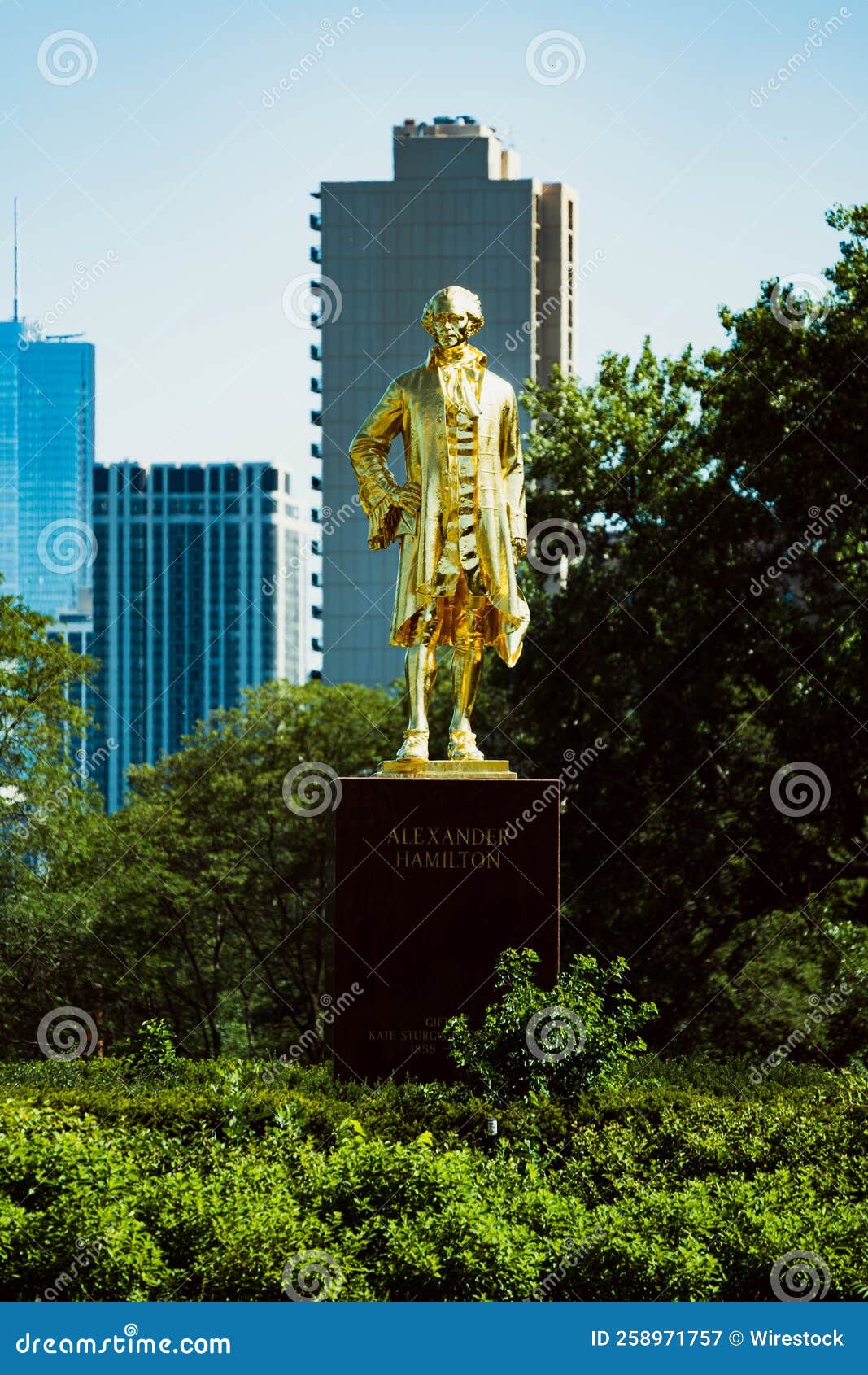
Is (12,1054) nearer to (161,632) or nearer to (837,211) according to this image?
(837,211)

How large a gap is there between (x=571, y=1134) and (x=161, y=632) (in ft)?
374

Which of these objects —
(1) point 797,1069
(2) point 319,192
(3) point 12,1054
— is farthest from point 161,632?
(1) point 797,1069

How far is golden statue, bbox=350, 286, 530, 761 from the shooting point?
40.1 ft

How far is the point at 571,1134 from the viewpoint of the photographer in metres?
10.4
